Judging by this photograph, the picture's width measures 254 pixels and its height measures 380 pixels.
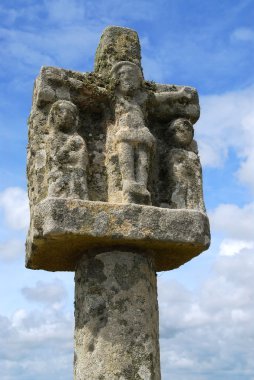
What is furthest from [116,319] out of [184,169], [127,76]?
[127,76]

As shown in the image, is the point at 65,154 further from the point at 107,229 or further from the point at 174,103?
the point at 174,103

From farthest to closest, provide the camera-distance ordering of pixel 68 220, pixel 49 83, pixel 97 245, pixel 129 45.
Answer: pixel 129 45
pixel 49 83
pixel 97 245
pixel 68 220

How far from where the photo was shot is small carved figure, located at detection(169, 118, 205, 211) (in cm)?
641

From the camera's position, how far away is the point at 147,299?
6000 millimetres

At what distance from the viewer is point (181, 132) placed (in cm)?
682

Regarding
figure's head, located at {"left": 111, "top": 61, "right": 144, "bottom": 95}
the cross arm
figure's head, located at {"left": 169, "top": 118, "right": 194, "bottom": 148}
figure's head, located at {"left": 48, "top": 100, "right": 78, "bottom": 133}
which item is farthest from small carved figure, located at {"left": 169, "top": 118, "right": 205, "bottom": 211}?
figure's head, located at {"left": 48, "top": 100, "right": 78, "bottom": 133}

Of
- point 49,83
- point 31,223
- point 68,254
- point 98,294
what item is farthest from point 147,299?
point 49,83

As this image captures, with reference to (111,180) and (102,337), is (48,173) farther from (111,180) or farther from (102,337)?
(102,337)

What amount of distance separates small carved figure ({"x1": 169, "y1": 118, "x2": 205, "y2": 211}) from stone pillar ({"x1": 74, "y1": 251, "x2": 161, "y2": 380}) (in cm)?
77

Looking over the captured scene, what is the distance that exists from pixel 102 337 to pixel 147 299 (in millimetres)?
614

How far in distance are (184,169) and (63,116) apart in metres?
1.46

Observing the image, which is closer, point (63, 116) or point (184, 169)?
point (63, 116)

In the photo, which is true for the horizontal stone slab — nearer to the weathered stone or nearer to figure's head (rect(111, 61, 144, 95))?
figure's head (rect(111, 61, 144, 95))

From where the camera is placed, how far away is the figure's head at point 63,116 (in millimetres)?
6270
